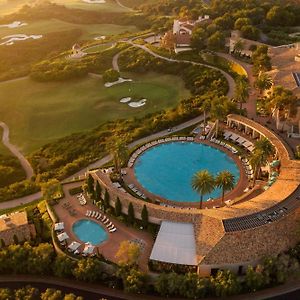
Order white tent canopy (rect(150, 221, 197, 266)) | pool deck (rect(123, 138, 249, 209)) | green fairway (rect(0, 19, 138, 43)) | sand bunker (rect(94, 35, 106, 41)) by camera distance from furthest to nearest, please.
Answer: green fairway (rect(0, 19, 138, 43)), sand bunker (rect(94, 35, 106, 41)), pool deck (rect(123, 138, 249, 209)), white tent canopy (rect(150, 221, 197, 266))

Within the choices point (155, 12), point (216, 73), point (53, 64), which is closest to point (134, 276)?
point (216, 73)

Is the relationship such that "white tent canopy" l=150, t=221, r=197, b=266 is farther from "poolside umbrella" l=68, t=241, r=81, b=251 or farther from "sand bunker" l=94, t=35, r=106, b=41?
"sand bunker" l=94, t=35, r=106, b=41

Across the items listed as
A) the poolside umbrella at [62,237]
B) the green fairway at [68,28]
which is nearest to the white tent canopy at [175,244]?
the poolside umbrella at [62,237]

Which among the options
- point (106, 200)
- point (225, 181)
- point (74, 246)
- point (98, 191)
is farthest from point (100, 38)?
point (74, 246)

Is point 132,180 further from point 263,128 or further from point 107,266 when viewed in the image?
point 263,128

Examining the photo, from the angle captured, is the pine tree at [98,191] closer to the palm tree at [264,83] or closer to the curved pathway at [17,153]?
the curved pathway at [17,153]

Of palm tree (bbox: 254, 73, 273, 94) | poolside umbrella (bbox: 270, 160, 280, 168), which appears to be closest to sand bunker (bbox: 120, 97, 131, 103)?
palm tree (bbox: 254, 73, 273, 94)
